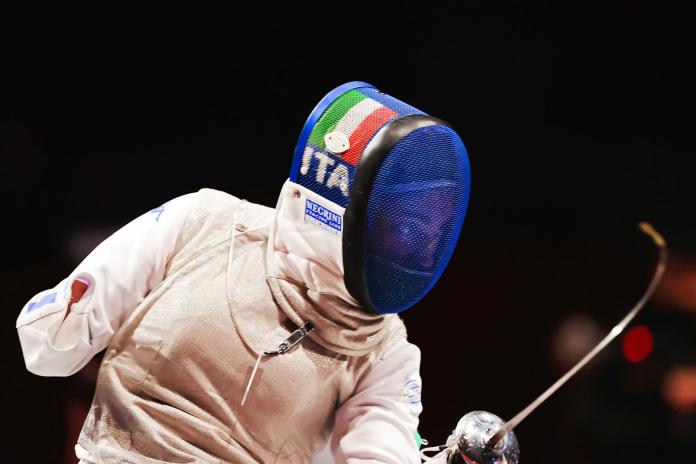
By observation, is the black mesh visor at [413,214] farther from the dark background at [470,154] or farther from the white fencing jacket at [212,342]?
the dark background at [470,154]

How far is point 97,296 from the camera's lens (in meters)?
1.26

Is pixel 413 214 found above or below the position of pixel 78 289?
above

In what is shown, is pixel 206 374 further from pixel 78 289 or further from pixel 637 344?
pixel 637 344

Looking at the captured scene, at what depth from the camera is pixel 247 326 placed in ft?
4.24

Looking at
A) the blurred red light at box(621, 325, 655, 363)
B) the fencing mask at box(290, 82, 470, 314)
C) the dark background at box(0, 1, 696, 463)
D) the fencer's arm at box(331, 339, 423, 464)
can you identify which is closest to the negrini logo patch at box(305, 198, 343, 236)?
the fencing mask at box(290, 82, 470, 314)

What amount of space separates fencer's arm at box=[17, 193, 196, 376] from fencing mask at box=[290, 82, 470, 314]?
0.75 feet

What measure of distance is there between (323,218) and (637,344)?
1722 millimetres

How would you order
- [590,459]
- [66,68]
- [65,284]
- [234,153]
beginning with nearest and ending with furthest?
[65,284]
[66,68]
[234,153]
[590,459]

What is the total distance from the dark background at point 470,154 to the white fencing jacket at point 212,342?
755 millimetres

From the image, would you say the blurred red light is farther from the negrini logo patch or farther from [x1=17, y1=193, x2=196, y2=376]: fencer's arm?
[x1=17, y1=193, x2=196, y2=376]: fencer's arm

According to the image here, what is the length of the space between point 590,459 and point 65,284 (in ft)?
6.08

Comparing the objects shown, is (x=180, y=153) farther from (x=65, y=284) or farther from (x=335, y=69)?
(x=65, y=284)

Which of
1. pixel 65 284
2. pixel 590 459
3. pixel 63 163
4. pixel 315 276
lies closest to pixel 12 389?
pixel 63 163

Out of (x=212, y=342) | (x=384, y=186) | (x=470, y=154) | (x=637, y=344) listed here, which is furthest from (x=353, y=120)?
(x=637, y=344)
